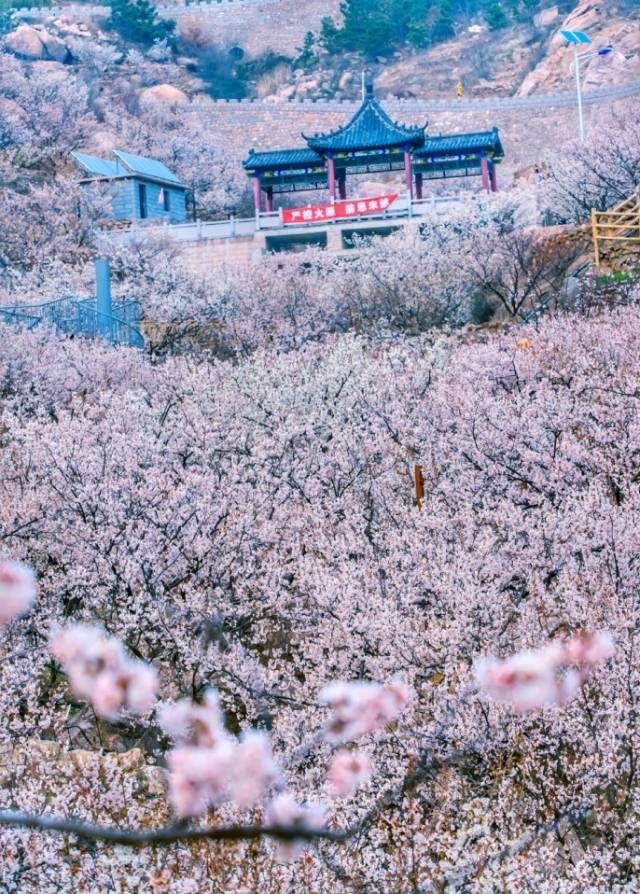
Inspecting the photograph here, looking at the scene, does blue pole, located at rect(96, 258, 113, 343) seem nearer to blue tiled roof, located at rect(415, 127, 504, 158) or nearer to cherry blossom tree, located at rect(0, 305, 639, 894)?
cherry blossom tree, located at rect(0, 305, 639, 894)

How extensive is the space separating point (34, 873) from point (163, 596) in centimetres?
422

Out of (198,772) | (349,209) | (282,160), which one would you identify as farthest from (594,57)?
(198,772)

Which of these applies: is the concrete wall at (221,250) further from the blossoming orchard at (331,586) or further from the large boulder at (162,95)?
the large boulder at (162,95)

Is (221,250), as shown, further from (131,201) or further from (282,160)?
(131,201)

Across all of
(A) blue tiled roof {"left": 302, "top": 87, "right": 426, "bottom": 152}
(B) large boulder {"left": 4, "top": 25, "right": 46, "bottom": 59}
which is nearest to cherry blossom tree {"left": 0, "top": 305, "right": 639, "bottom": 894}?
(A) blue tiled roof {"left": 302, "top": 87, "right": 426, "bottom": 152}

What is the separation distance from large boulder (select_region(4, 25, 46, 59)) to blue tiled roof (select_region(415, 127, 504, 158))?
38.4m

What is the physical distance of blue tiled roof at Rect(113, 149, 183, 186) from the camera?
4119 cm

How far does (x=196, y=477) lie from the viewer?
1229 centimetres

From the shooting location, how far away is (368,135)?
38.0 m

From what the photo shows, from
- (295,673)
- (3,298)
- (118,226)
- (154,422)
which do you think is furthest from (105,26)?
(295,673)

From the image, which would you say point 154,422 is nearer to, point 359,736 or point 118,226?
point 359,736

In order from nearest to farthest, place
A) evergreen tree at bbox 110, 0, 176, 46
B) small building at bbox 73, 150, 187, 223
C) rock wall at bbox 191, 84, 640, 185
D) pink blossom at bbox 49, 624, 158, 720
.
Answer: pink blossom at bbox 49, 624, 158, 720
small building at bbox 73, 150, 187, 223
rock wall at bbox 191, 84, 640, 185
evergreen tree at bbox 110, 0, 176, 46

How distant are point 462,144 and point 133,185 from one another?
1282 cm

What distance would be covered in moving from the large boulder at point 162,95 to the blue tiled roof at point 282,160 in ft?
81.0
